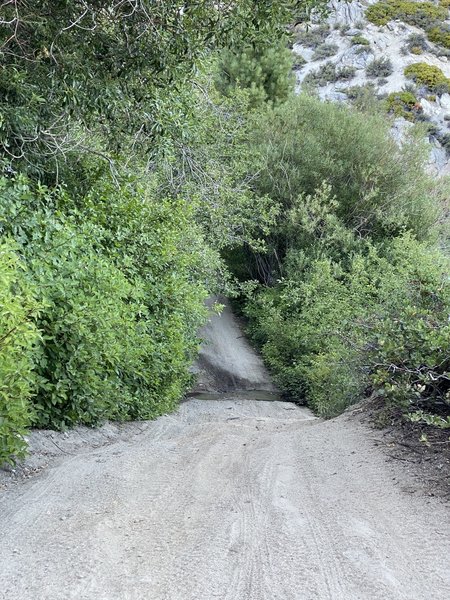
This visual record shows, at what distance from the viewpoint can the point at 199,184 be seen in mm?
14086

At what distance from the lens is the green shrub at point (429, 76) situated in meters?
49.5

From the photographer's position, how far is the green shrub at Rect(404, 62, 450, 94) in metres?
49.5

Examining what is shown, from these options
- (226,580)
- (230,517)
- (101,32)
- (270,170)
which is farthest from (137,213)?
(270,170)

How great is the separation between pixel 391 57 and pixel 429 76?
5629mm

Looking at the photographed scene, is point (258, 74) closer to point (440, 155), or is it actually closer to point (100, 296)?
point (100, 296)

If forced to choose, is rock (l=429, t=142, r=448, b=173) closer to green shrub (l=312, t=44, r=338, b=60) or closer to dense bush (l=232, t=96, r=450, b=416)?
green shrub (l=312, t=44, r=338, b=60)

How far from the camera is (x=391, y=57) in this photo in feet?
178

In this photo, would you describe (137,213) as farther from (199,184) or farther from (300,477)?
(300,477)

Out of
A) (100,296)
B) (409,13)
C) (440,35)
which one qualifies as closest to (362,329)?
(100,296)

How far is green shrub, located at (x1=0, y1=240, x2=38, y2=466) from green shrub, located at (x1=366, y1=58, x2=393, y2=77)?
175 feet

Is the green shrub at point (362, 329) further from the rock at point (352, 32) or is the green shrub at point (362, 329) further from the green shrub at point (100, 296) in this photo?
the rock at point (352, 32)

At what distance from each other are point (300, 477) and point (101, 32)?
5.31 m

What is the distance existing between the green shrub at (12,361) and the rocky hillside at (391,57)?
43787mm

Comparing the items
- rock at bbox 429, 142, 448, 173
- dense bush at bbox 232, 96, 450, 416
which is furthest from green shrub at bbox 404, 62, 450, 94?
dense bush at bbox 232, 96, 450, 416
